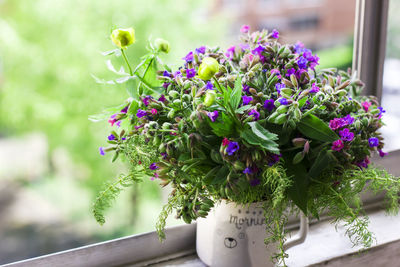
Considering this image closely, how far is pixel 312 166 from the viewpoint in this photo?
0.58m

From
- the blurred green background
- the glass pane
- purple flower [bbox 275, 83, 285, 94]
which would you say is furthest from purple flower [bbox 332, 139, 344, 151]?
the blurred green background

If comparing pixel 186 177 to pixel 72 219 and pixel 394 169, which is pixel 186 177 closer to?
pixel 394 169

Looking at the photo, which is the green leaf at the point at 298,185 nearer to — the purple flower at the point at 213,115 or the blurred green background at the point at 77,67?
the purple flower at the point at 213,115

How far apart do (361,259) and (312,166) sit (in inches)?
14.0

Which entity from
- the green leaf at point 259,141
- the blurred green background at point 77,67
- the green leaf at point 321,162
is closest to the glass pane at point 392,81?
the green leaf at point 321,162

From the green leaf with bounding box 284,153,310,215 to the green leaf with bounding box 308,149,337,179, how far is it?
12 mm

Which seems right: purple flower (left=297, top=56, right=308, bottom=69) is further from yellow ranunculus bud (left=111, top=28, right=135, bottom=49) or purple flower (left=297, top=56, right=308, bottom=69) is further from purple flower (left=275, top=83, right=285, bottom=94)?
yellow ranunculus bud (left=111, top=28, right=135, bottom=49)

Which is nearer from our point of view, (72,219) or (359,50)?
(359,50)

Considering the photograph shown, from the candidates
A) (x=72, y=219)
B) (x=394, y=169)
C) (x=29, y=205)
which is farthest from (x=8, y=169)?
(x=394, y=169)

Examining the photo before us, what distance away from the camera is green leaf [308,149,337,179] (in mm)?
572

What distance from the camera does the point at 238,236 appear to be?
650 millimetres

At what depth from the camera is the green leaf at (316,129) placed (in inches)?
21.8

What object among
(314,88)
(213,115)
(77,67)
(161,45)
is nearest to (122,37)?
(161,45)

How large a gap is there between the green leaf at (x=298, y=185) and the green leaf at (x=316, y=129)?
2.1 inches
